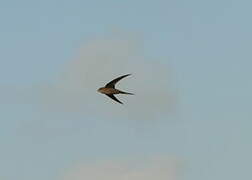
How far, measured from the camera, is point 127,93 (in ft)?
86.5

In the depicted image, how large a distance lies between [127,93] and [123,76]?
3.71 metres

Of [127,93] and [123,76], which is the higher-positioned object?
[123,76]

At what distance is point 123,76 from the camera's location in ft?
97.8

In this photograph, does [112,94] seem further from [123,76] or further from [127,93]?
[127,93]

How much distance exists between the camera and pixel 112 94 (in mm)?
30703

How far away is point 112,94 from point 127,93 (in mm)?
4524

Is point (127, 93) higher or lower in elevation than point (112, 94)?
lower

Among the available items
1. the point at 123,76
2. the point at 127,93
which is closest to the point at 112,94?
the point at 123,76

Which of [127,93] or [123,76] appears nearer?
[127,93]

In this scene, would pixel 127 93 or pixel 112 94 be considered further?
pixel 112 94
